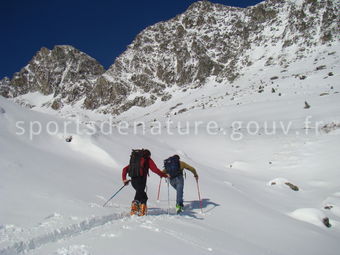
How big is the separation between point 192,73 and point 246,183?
7272cm

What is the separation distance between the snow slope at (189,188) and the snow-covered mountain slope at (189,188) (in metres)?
0.04

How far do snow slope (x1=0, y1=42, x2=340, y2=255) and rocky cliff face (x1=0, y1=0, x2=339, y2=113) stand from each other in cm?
3845

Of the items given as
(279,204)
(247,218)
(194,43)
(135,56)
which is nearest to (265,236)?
(247,218)

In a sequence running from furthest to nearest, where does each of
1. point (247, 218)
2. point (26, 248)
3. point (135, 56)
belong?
point (135, 56) < point (247, 218) < point (26, 248)

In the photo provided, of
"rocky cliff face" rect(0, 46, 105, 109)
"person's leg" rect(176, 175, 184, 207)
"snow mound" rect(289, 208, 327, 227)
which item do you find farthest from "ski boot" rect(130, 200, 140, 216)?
"rocky cliff face" rect(0, 46, 105, 109)

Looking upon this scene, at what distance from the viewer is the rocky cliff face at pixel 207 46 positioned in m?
61.2

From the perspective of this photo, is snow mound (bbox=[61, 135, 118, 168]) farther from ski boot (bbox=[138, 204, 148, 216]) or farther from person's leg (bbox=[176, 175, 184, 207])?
ski boot (bbox=[138, 204, 148, 216])

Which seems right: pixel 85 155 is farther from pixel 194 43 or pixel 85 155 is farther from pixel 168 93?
pixel 194 43

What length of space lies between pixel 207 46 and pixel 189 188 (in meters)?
83.1

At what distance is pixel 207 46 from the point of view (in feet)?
296

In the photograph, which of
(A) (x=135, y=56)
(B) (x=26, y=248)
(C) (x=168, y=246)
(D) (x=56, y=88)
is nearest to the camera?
(B) (x=26, y=248)

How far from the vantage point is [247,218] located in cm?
907

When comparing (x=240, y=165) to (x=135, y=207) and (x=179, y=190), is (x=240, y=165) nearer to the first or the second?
(x=179, y=190)

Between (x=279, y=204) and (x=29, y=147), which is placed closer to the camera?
(x=29, y=147)
